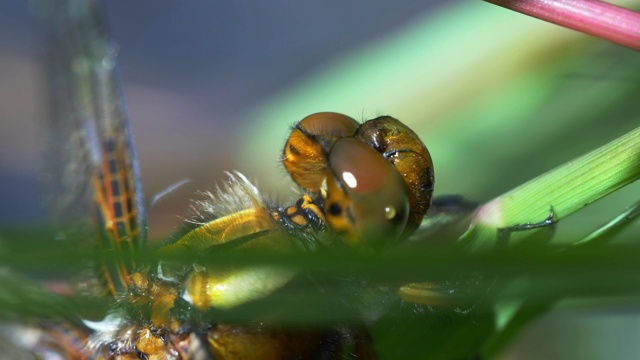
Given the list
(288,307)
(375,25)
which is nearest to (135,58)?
(375,25)

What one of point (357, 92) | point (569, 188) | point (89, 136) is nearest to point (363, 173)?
point (569, 188)

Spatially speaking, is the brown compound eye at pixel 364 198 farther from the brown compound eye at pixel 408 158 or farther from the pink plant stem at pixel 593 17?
the pink plant stem at pixel 593 17

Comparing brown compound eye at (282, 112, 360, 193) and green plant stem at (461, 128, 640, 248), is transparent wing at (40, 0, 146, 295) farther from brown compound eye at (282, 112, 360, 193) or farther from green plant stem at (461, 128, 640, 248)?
green plant stem at (461, 128, 640, 248)

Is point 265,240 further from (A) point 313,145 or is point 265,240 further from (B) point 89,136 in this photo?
(B) point 89,136

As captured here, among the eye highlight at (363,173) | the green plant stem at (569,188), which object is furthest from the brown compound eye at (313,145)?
the green plant stem at (569,188)

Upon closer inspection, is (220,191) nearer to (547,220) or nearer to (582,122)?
(547,220)

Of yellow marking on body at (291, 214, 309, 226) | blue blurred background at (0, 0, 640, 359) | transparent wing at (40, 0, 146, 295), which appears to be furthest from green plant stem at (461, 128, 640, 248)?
transparent wing at (40, 0, 146, 295)

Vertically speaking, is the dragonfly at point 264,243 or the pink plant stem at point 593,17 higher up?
the pink plant stem at point 593,17
